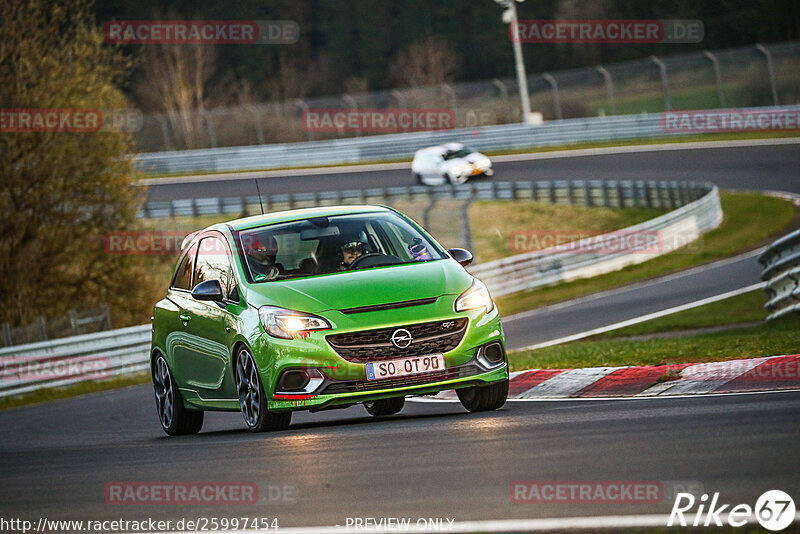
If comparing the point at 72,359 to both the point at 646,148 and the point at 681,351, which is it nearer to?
the point at 681,351

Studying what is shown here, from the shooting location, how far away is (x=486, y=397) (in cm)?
990

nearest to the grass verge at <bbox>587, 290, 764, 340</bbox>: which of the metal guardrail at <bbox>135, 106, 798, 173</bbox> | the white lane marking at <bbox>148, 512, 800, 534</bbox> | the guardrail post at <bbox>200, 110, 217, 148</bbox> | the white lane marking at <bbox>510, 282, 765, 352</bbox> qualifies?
the white lane marking at <bbox>510, 282, 765, 352</bbox>

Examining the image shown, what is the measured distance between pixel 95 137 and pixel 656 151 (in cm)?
2384

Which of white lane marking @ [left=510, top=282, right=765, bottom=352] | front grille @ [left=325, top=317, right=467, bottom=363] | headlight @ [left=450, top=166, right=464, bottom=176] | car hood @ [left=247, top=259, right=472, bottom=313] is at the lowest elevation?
white lane marking @ [left=510, top=282, right=765, bottom=352]

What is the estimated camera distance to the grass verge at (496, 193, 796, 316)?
27.4 metres

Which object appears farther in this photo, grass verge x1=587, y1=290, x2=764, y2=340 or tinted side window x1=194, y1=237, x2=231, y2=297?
grass verge x1=587, y1=290, x2=764, y2=340

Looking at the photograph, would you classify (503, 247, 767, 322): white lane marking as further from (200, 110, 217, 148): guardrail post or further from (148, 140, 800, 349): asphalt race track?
(200, 110, 217, 148): guardrail post

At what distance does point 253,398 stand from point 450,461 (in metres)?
2.95

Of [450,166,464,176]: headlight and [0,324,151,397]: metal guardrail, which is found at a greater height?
[450,166,464,176]: headlight

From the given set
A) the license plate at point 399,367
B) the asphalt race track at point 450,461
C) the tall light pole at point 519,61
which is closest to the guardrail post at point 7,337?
the asphalt race track at point 450,461

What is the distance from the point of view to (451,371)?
927 cm

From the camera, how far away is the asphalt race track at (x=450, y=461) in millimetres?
5953

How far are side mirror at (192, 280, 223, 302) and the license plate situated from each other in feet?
5.20

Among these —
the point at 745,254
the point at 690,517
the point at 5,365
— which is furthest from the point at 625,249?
the point at 690,517
